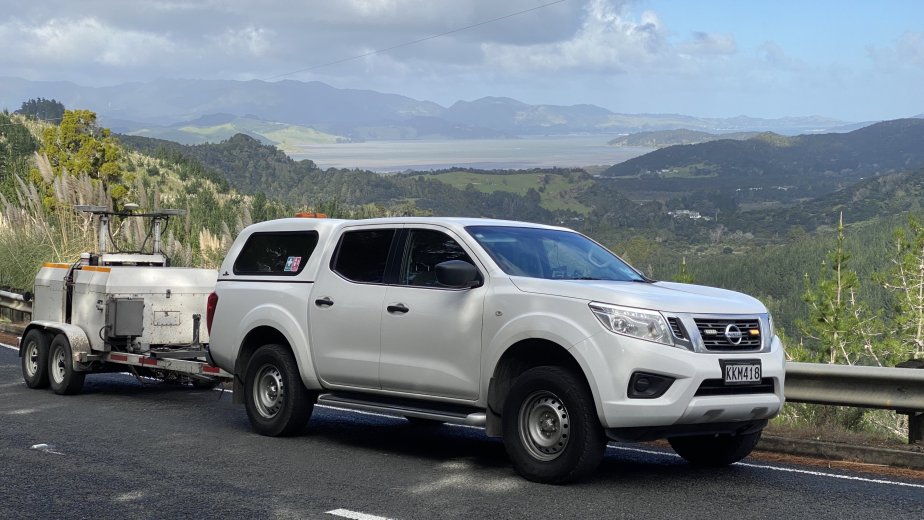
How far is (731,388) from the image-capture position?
794 centimetres

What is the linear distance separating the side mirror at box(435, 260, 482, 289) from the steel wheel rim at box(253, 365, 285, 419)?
2.38 metres

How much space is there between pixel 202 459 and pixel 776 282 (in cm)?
14499

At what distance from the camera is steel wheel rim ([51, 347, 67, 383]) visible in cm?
1312

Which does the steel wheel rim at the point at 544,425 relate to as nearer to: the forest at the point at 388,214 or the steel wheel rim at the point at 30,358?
the forest at the point at 388,214

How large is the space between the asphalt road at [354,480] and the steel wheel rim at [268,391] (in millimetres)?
289

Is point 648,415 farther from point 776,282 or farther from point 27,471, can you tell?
point 776,282

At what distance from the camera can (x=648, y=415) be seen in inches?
300

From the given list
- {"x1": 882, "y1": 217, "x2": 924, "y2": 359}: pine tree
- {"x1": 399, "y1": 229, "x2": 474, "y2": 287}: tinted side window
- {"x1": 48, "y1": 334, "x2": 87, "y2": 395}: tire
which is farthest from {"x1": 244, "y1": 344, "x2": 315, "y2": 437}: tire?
{"x1": 882, "y1": 217, "x2": 924, "y2": 359}: pine tree

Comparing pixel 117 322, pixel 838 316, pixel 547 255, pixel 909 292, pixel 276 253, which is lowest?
pixel 838 316

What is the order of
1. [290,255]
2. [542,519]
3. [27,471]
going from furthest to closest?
[290,255], [27,471], [542,519]

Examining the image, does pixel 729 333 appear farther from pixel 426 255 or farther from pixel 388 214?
pixel 388 214

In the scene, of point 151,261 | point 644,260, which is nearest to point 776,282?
point 644,260

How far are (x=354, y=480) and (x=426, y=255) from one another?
A: 81.3 inches

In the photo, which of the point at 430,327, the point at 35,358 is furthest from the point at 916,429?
the point at 35,358
